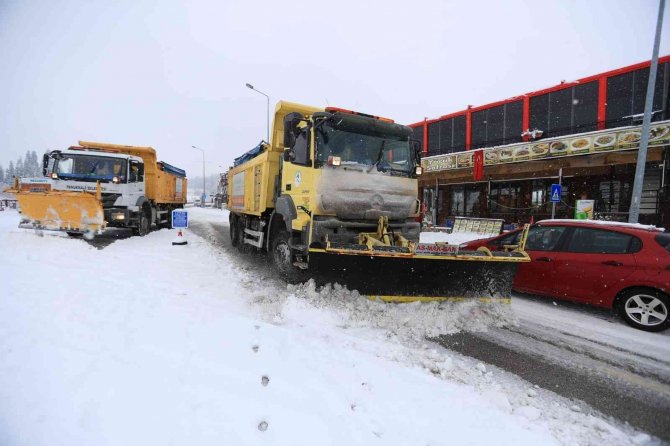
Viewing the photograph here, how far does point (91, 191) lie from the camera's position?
34.7 feet

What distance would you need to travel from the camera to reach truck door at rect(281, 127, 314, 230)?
537cm

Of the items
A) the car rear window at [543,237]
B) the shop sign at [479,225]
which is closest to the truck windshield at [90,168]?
the car rear window at [543,237]

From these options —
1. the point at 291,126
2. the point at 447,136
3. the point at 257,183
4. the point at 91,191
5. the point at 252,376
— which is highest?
the point at 447,136

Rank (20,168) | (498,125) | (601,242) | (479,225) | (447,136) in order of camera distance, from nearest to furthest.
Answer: (601,242), (479,225), (498,125), (447,136), (20,168)

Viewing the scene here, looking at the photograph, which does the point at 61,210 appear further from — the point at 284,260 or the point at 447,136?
the point at 447,136

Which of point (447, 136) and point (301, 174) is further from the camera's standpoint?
point (447, 136)

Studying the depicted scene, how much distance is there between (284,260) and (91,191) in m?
8.42

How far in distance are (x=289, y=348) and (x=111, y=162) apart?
1109cm

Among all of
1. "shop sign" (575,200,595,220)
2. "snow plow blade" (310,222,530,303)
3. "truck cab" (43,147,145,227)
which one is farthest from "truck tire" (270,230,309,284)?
"shop sign" (575,200,595,220)

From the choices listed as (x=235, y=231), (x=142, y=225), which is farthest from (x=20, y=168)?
(x=235, y=231)

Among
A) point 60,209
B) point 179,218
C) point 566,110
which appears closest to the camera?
point 60,209

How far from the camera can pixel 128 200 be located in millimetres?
11266

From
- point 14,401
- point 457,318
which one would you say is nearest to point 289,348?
point 14,401

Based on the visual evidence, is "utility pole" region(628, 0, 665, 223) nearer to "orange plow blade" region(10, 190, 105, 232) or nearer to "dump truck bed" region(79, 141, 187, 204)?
"orange plow blade" region(10, 190, 105, 232)
